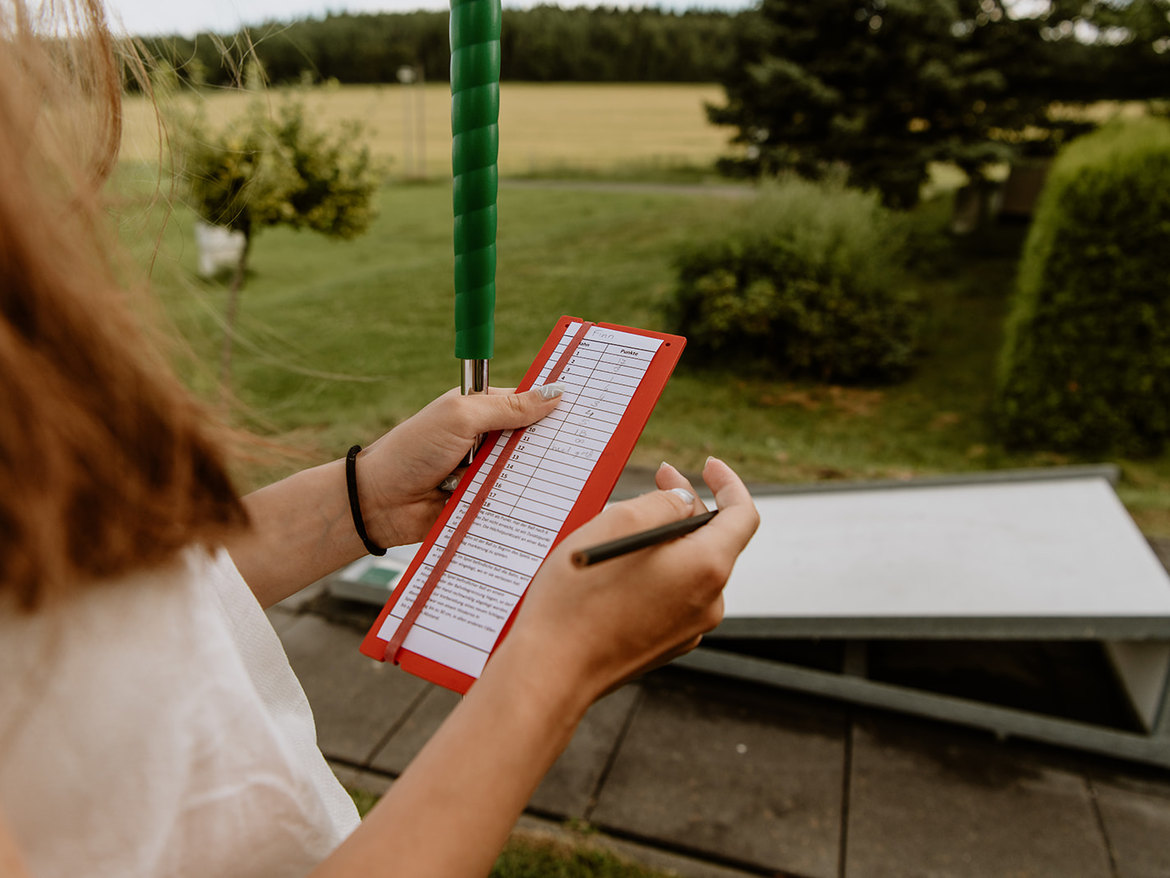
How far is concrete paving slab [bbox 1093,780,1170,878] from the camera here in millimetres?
2400

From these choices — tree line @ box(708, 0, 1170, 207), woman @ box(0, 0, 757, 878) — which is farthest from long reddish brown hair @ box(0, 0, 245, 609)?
tree line @ box(708, 0, 1170, 207)

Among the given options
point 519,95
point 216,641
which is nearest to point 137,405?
point 216,641

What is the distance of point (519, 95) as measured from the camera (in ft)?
151

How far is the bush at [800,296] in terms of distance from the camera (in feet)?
26.4

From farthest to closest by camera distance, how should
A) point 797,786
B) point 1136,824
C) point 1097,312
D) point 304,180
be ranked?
1. point 304,180
2. point 1097,312
3. point 797,786
4. point 1136,824

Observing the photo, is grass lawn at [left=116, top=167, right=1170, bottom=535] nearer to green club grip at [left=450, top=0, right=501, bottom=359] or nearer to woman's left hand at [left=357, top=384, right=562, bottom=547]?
woman's left hand at [left=357, top=384, right=562, bottom=547]

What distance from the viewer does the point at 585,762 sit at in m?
2.85

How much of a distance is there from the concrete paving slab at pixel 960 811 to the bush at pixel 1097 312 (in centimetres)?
435

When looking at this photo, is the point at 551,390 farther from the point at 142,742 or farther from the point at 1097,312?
the point at 1097,312

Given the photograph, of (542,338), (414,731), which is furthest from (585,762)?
(542,338)

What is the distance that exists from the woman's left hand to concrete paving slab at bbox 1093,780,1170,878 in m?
2.52

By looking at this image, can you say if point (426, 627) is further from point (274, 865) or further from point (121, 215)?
point (121, 215)

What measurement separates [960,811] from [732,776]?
0.78 meters

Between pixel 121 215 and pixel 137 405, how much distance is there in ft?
1.24
